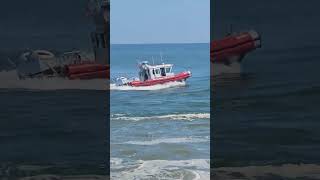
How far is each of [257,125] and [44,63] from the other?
58.0 inches

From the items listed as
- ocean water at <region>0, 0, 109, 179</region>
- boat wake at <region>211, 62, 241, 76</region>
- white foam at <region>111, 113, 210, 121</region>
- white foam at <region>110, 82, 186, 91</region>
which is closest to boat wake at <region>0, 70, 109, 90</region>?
ocean water at <region>0, 0, 109, 179</region>

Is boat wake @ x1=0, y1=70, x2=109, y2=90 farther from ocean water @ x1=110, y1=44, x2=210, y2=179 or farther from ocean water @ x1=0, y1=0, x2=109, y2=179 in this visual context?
ocean water @ x1=110, y1=44, x2=210, y2=179

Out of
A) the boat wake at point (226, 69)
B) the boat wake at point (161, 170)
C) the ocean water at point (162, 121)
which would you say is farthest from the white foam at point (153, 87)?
the boat wake at point (226, 69)

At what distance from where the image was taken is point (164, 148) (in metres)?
6.88

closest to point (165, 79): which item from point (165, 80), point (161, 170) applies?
point (165, 80)

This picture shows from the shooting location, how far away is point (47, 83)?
3500 mm

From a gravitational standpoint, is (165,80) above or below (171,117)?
above

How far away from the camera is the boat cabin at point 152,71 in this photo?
952 centimetres

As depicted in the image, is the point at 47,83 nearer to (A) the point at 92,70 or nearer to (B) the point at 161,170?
(A) the point at 92,70

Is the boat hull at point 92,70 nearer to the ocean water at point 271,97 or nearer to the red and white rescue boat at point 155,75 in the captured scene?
the ocean water at point 271,97

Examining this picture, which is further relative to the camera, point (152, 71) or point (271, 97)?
point (152, 71)

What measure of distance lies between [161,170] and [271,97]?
223 centimetres

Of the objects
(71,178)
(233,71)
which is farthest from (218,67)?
(71,178)

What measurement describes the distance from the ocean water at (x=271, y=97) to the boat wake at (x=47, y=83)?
79 cm
